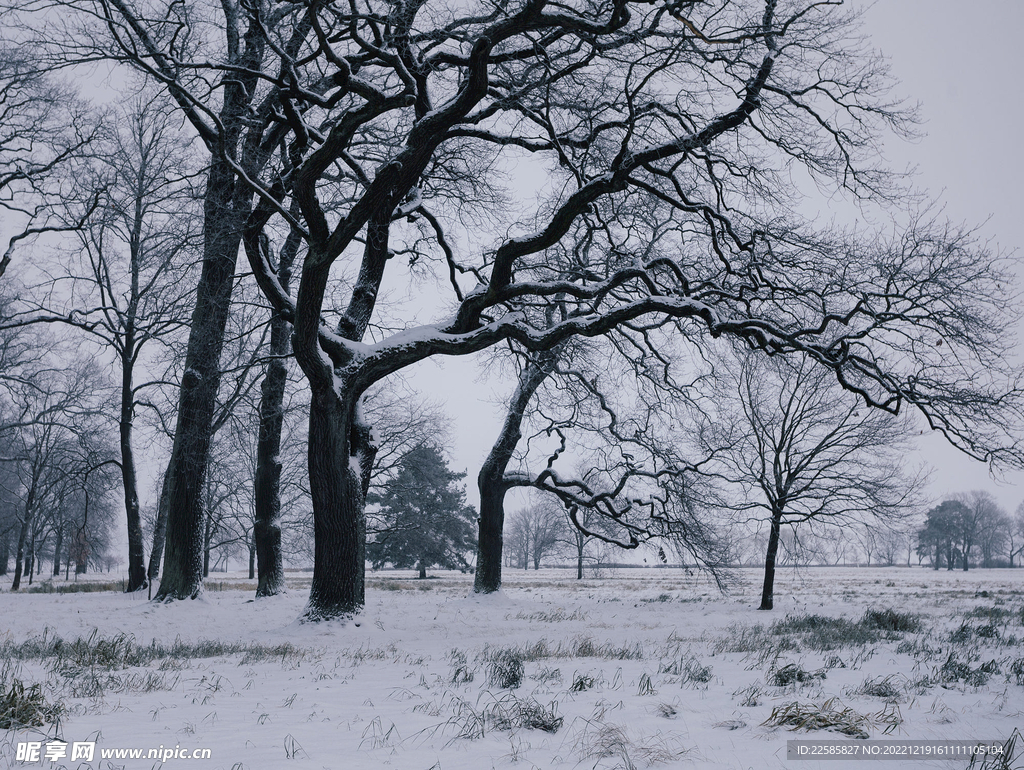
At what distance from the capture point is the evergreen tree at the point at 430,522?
38.4m

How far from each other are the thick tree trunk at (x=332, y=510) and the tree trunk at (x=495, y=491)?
777cm

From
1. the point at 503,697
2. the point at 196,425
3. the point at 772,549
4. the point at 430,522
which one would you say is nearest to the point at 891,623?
the point at 772,549

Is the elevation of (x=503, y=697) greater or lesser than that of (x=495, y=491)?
lesser

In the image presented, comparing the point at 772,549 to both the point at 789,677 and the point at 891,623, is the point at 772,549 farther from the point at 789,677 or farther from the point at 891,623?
the point at 789,677

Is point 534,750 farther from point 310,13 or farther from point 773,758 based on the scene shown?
point 310,13

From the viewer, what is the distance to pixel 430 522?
3931 cm

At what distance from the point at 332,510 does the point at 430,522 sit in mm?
30447

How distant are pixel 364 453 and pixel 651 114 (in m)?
Result: 7.42

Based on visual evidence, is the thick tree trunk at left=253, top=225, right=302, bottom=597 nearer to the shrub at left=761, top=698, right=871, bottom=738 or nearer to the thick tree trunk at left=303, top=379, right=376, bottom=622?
the thick tree trunk at left=303, top=379, right=376, bottom=622

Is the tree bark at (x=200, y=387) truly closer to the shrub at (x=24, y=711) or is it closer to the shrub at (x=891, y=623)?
the shrub at (x=24, y=711)

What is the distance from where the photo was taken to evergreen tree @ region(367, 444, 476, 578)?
38.4 metres

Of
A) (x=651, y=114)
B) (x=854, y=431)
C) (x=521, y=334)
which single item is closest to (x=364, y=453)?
(x=521, y=334)

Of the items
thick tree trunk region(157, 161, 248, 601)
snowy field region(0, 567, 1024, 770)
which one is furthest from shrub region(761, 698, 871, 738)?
thick tree trunk region(157, 161, 248, 601)

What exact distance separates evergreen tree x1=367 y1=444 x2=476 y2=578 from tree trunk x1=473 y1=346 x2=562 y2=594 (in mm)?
20236
